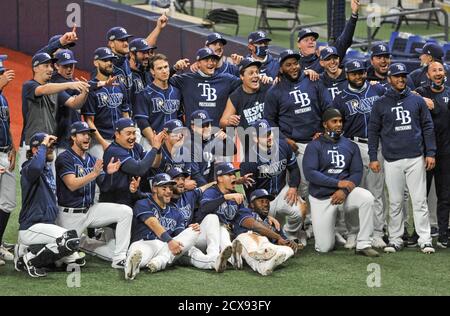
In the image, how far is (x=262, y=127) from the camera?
11.5 meters

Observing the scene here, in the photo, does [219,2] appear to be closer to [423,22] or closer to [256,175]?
[423,22]

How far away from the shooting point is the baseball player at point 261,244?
1066cm

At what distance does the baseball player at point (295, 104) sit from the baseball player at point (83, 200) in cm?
193

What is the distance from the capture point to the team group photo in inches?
414

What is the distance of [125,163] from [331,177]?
2045 millimetres

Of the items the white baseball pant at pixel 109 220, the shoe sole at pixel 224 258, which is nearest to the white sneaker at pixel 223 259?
the shoe sole at pixel 224 258

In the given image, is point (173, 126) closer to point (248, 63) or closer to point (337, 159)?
point (248, 63)

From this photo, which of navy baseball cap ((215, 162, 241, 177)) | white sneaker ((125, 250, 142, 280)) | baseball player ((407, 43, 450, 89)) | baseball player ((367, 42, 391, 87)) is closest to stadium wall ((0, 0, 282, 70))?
baseball player ((367, 42, 391, 87))

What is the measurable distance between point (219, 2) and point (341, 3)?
7546 mm

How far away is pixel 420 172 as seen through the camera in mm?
11453

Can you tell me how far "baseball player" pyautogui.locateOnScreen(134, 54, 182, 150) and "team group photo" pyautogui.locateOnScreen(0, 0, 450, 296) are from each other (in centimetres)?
1

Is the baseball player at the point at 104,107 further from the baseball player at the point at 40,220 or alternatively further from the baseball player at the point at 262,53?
the baseball player at the point at 262,53

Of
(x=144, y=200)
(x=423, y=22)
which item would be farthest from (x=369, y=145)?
(x=423, y=22)

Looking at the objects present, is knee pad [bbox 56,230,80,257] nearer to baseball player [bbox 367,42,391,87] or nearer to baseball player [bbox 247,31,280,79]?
baseball player [bbox 247,31,280,79]
